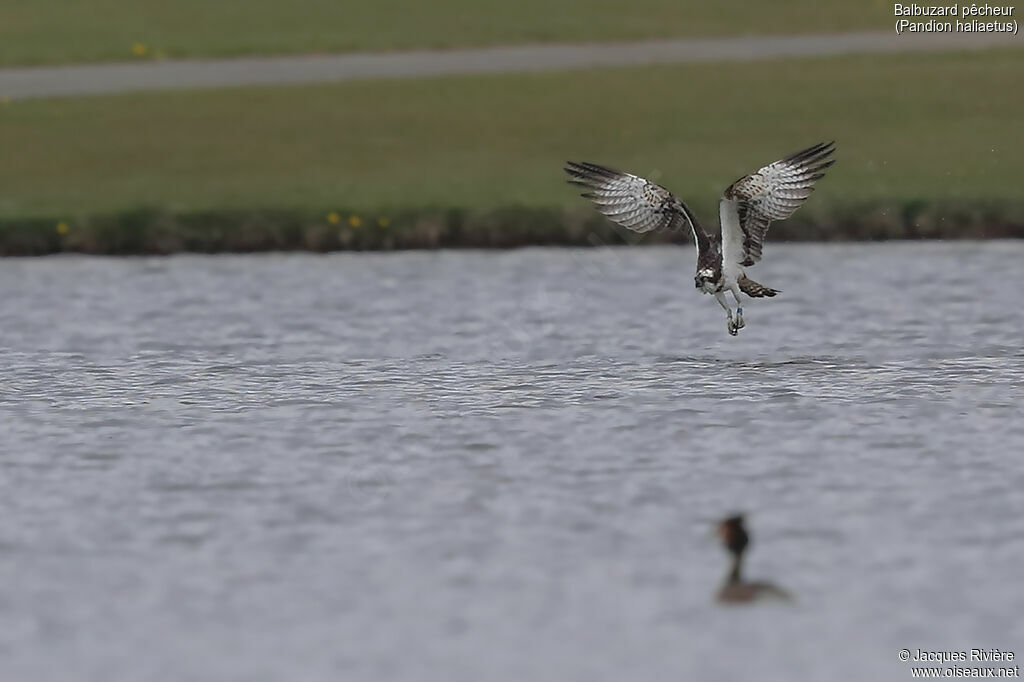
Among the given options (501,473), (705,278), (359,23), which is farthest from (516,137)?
(501,473)

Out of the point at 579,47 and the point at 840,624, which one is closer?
the point at 840,624

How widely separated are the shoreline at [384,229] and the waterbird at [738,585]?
43.3 feet

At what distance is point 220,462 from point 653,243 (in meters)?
12.3

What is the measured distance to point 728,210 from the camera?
17469 mm

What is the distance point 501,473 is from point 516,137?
1588cm

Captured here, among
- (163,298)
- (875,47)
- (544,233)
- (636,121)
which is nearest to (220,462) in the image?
(163,298)

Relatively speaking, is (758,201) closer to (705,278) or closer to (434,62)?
(705,278)

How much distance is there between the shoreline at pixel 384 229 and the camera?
2442cm

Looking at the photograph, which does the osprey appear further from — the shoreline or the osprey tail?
the shoreline

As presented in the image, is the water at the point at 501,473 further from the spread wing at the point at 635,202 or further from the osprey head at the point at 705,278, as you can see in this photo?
the spread wing at the point at 635,202

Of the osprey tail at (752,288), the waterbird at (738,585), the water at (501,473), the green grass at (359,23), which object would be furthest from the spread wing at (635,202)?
the green grass at (359,23)

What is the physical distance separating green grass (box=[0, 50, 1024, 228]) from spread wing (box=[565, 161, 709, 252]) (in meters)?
7.04

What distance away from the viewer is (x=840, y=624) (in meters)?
10.0

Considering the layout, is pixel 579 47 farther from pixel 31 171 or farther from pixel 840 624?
pixel 840 624
